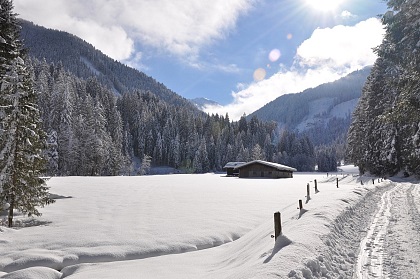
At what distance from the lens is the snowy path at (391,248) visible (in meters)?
7.37

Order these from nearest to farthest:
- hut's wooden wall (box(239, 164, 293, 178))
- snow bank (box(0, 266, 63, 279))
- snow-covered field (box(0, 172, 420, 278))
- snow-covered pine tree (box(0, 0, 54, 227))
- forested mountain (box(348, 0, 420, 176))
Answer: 1. snow-covered field (box(0, 172, 420, 278))
2. snow bank (box(0, 266, 63, 279))
3. forested mountain (box(348, 0, 420, 176))
4. snow-covered pine tree (box(0, 0, 54, 227))
5. hut's wooden wall (box(239, 164, 293, 178))

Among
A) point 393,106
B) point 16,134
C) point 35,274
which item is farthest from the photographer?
point 393,106

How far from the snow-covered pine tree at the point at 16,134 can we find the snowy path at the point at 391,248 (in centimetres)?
1617

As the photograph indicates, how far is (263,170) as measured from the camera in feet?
213

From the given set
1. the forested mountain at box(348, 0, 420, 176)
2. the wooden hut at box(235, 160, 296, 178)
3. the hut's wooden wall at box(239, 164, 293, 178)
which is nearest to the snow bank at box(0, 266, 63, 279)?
the forested mountain at box(348, 0, 420, 176)

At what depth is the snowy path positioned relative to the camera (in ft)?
24.2

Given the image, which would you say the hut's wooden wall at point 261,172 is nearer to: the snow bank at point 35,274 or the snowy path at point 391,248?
the snowy path at point 391,248

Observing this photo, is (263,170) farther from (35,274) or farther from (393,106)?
(35,274)

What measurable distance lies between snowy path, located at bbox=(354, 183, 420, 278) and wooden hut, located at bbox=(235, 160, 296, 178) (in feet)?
162

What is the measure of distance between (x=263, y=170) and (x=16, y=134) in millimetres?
54322

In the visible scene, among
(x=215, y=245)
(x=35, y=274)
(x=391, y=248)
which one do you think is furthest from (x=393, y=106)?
(x=35, y=274)

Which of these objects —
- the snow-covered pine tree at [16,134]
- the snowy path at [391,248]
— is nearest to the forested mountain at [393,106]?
the snowy path at [391,248]

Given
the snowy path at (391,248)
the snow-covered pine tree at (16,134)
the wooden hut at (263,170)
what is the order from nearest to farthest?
the snowy path at (391,248) → the snow-covered pine tree at (16,134) → the wooden hut at (263,170)

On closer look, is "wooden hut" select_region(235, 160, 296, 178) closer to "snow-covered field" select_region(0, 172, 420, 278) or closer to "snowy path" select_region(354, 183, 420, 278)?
"snow-covered field" select_region(0, 172, 420, 278)
